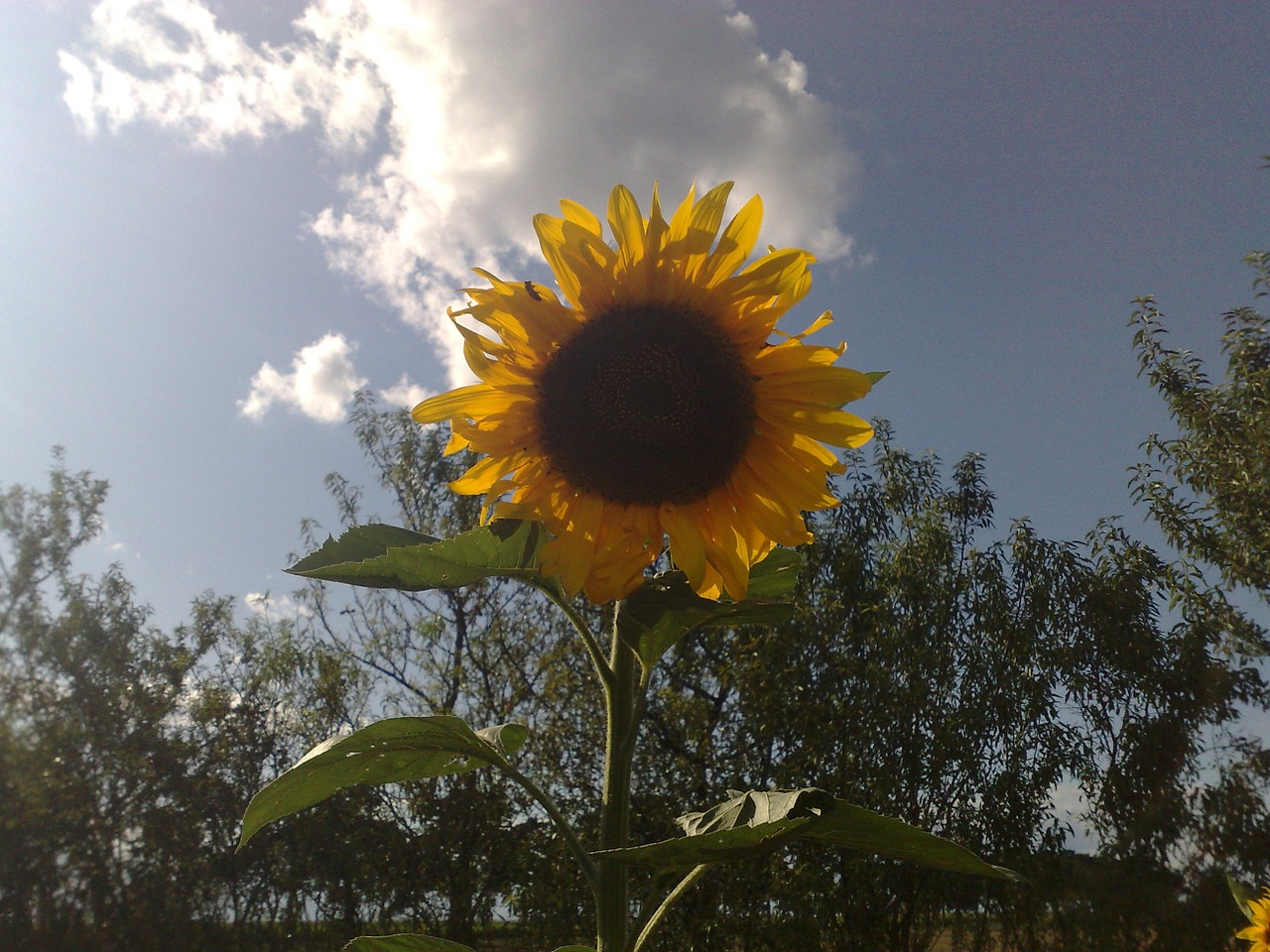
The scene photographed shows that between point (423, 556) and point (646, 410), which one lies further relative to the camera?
point (646, 410)

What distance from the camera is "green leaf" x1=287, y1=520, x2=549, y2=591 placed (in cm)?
74

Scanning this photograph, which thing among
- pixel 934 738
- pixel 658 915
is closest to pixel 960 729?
pixel 934 738

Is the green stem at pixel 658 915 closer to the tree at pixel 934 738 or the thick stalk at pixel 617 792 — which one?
the thick stalk at pixel 617 792

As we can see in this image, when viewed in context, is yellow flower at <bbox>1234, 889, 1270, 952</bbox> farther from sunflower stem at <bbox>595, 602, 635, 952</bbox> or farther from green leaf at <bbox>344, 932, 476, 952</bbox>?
green leaf at <bbox>344, 932, 476, 952</bbox>

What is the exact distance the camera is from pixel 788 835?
645 millimetres

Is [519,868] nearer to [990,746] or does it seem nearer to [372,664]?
[372,664]

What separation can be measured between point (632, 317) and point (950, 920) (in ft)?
32.5

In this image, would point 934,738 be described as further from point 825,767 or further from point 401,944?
point 401,944

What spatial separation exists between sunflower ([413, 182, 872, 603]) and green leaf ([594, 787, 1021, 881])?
204 mm

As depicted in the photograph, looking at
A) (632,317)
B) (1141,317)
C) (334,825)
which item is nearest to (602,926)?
(632,317)

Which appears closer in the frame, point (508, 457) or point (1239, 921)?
point (508, 457)

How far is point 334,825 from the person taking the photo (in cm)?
984

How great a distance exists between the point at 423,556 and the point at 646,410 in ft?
0.85

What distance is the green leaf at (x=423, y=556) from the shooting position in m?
0.74
